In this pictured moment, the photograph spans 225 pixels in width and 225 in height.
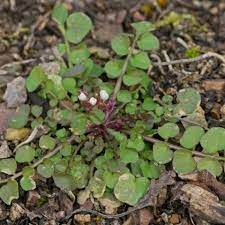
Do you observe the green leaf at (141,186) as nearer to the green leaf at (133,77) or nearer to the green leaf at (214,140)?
the green leaf at (214,140)

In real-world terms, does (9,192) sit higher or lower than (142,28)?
lower

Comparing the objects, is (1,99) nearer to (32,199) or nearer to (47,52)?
(47,52)

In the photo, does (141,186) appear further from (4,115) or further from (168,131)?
(4,115)

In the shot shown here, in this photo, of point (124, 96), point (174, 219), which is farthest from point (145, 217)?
point (124, 96)

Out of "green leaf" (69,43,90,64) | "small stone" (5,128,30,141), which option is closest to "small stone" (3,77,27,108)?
"small stone" (5,128,30,141)

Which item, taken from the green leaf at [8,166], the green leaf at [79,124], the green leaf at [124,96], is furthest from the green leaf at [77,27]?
the green leaf at [8,166]

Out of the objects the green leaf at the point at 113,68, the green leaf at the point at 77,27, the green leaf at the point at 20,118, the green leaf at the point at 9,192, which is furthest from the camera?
the green leaf at the point at 77,27

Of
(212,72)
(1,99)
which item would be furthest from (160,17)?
(1,99)
